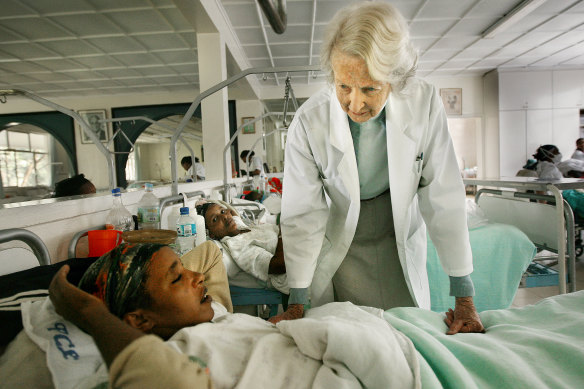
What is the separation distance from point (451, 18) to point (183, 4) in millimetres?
4283

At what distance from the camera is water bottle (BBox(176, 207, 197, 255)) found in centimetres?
151

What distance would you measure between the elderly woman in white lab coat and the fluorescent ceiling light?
5.39m

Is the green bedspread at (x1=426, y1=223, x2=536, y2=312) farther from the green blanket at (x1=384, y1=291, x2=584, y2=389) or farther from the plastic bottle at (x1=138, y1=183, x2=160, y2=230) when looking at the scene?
the plastic bottle at (x1=138, y1=183, x2=160, y2=230)

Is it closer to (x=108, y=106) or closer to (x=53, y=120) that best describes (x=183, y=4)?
(x=108, y=106)

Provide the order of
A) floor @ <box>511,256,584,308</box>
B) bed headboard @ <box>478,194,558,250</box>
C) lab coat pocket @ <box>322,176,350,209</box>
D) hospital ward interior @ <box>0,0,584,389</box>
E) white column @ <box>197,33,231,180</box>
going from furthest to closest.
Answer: white column @ <box>197,33,231,180</box>
floor @ <box>511,256,584,308</box>
bed headboard @ <box>478,194,558,250</box>
lab coat pocket @ <box>322,176,350,209</box>
hospital ward interior @ <box>0,0,584,389</box>

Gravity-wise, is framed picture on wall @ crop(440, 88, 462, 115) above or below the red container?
above

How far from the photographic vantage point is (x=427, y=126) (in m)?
→ 1.26

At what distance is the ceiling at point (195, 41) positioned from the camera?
4.83 meters

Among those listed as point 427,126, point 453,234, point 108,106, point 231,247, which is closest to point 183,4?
point 231,247

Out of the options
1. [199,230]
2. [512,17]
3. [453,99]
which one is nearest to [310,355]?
[199,230]

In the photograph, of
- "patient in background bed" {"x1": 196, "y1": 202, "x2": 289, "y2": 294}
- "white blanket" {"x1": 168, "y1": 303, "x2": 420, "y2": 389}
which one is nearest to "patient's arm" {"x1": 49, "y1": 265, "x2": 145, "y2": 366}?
"white blanket" {"x1": 168, "y1": 303, "x2": 420, "y2": 389}

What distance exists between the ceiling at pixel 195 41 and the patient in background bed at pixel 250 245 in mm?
3135

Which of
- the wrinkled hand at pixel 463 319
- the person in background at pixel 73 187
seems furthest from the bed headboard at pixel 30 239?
the person in background at pixel 73 187

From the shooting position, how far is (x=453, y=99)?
9.01m
